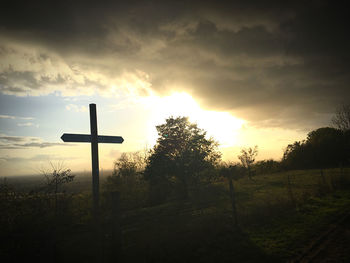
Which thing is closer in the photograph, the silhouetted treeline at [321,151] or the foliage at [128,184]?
the foliage at [128,184]

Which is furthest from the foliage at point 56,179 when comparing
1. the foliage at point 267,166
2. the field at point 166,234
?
the foliage at point 267,166

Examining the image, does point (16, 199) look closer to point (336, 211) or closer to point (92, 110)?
point (92, 110)

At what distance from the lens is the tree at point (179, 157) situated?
70.9ft

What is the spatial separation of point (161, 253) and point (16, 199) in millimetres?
10324

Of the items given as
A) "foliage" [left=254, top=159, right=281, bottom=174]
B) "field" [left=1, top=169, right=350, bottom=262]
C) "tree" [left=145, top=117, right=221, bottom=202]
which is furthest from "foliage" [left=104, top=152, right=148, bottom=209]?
"foliage" [left=254, top=159, right=281, bottom=174]

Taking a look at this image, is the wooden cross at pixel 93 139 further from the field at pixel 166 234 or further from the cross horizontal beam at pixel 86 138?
the field at pixel 166 234

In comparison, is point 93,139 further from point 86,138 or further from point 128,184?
point 128,184

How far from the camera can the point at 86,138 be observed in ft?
20.6

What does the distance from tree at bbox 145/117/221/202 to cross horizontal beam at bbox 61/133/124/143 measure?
49.7 ft

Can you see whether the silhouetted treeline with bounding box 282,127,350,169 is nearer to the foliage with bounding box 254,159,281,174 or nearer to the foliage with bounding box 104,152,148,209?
the foliage with bounding box 254,159,281,174

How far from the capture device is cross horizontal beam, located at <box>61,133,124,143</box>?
5964 millimetres

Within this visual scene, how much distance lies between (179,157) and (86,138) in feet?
52.7

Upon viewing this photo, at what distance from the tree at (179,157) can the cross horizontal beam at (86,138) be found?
1514 centimetres

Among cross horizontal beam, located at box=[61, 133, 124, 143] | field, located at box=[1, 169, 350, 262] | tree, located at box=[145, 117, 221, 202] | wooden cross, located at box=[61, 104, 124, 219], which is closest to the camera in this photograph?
wooden cross, located at box=[61, 104, 124, 219]
